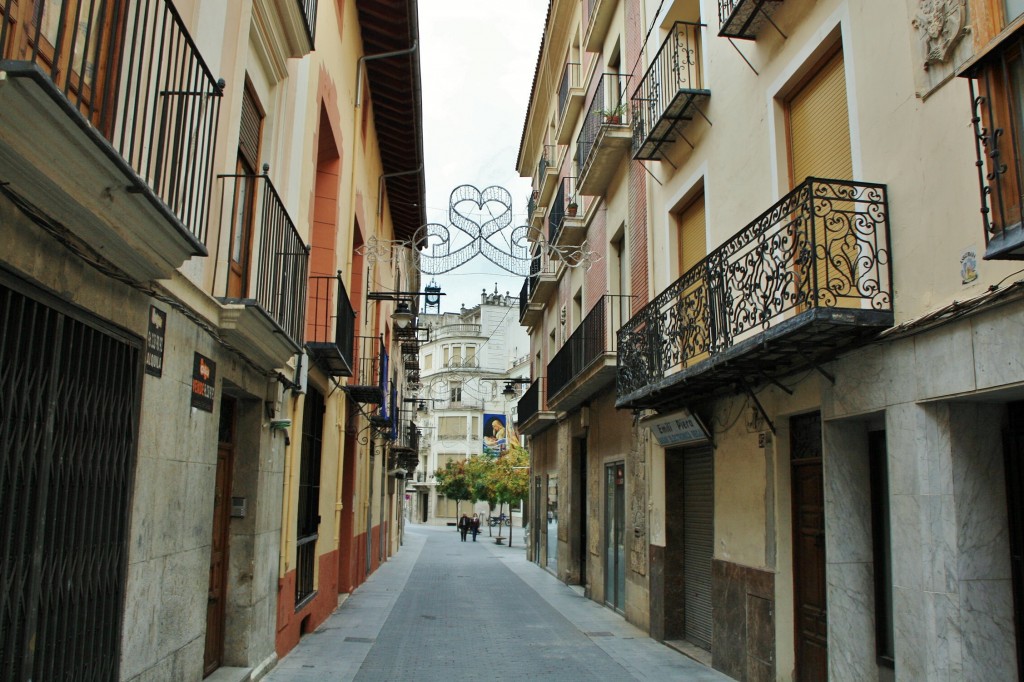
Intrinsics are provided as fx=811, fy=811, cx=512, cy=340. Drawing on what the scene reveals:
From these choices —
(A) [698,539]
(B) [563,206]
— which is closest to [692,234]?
(A) [698,539]

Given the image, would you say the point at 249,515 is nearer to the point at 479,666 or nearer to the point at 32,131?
the point at 479,666

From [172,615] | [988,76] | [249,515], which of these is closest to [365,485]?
[249,515]

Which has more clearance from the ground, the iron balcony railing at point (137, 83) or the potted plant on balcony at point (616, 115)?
the potted plant on balcony at point (616, 115)

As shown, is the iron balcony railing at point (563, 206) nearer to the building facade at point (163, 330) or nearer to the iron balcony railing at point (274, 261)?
the building facade at point (163, 330)

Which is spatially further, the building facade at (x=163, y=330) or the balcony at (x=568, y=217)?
the balcony at (x=568, y=217)

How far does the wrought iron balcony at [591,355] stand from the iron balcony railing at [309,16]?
6407mm

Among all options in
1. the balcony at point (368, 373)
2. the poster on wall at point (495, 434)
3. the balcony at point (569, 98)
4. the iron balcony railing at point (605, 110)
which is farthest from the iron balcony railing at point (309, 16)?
the poster on wall at point (495, 434)

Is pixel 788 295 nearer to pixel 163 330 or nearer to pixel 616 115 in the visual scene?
pixel 163 330

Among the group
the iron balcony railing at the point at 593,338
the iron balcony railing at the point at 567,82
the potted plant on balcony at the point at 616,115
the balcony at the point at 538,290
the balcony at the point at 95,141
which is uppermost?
the iron balcony railing at the point at 567,82

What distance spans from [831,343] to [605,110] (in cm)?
942

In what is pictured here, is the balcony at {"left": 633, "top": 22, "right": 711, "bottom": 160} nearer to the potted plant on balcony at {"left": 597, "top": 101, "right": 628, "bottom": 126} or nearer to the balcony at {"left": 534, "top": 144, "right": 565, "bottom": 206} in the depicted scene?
the potted plant on balcony at {"left": 597, "top": 101, "right": 628, "bottom": 126}

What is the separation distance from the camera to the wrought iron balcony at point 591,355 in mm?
13586

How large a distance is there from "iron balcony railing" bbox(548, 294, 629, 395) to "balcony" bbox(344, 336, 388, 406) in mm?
3778

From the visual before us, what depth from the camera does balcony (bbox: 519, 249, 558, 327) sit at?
21516 millimetres
